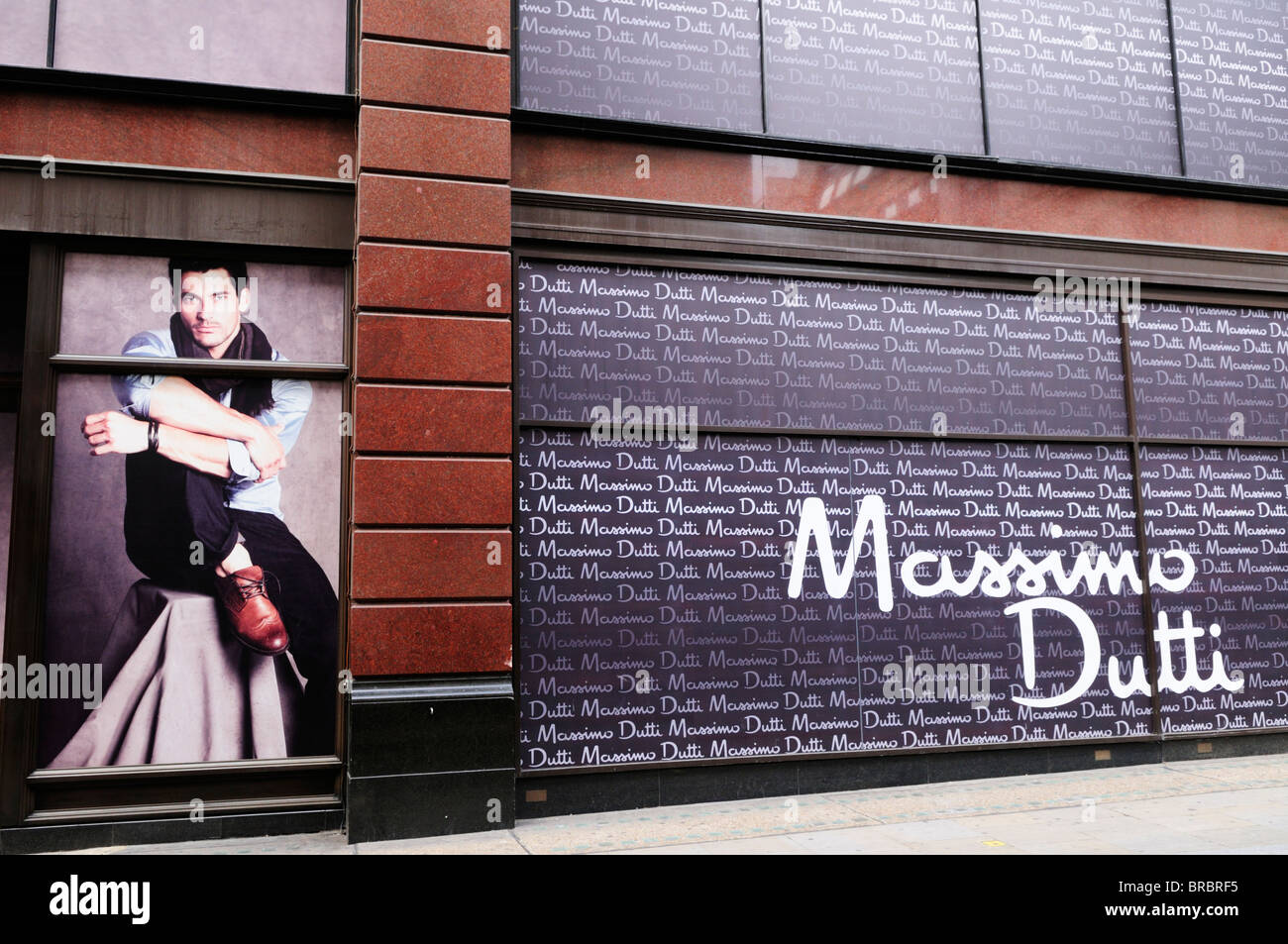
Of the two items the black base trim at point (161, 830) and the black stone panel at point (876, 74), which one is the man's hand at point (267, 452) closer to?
the black base trim at point (161, 830)

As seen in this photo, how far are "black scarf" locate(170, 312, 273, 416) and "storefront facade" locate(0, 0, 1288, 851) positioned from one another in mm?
42

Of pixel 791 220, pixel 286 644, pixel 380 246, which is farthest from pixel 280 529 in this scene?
pixel 791 220

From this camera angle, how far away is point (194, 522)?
6.86 metres

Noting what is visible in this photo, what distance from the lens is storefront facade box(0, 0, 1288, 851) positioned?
21.9 ft

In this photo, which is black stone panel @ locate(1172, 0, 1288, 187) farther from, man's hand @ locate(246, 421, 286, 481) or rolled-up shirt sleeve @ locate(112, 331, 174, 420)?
rolled-up shirt sleeve @ locate(112, 331, 174, 420)

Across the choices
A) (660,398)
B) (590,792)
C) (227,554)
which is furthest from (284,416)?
(590,792)

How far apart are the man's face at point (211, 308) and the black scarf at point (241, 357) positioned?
43 millimetres

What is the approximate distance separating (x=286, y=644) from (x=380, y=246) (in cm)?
294

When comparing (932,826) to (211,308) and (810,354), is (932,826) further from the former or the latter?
(211,308)

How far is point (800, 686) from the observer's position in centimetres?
773

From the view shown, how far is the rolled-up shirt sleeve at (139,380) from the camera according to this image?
22.5ft

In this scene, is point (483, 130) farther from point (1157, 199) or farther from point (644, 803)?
point (1157, 199)

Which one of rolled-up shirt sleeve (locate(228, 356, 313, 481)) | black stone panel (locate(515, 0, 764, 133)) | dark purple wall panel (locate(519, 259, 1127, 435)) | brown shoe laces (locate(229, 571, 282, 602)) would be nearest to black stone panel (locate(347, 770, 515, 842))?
brown shoe laces (locate(229, 571, 282, 602))

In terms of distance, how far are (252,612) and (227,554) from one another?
0.46 m
